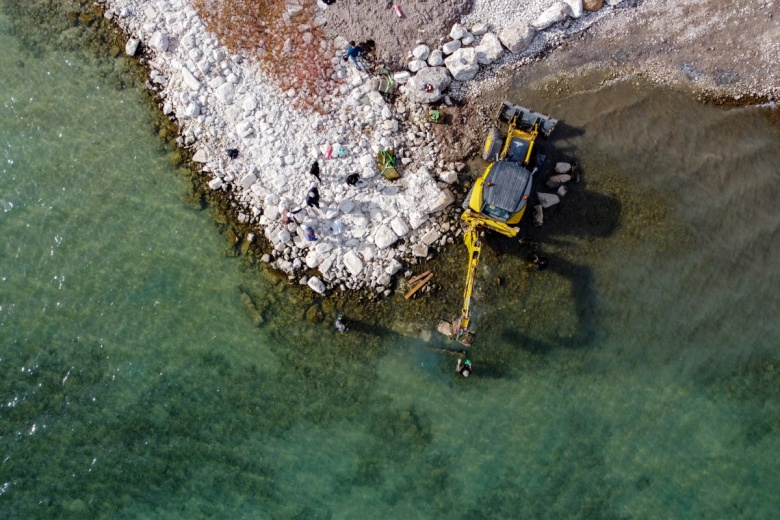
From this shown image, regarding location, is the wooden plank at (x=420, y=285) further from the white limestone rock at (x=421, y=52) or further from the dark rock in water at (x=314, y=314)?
the white limestone rock at (x=421, y=52)

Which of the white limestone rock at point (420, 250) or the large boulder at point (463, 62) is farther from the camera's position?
the white limestone rock at point (420, 250)

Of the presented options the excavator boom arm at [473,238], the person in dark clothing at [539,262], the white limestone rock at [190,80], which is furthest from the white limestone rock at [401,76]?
the person in dark clothing at [539,262]

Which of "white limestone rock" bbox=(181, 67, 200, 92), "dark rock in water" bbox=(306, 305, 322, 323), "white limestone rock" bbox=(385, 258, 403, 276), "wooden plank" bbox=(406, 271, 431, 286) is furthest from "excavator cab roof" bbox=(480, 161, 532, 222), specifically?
"white limestone rock" bbox=(181, 67, 200, 92)

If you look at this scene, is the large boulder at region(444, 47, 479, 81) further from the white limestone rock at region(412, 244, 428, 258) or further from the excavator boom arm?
the white limestone rock at region(412, 244, 428, 258)

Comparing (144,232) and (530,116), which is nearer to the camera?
(530,116)

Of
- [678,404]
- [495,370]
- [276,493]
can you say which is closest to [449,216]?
[495,370]

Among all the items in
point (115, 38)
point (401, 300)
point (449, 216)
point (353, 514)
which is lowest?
point (353, 514)

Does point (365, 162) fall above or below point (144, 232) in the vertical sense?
above

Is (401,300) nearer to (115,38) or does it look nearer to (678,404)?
(678,404)
